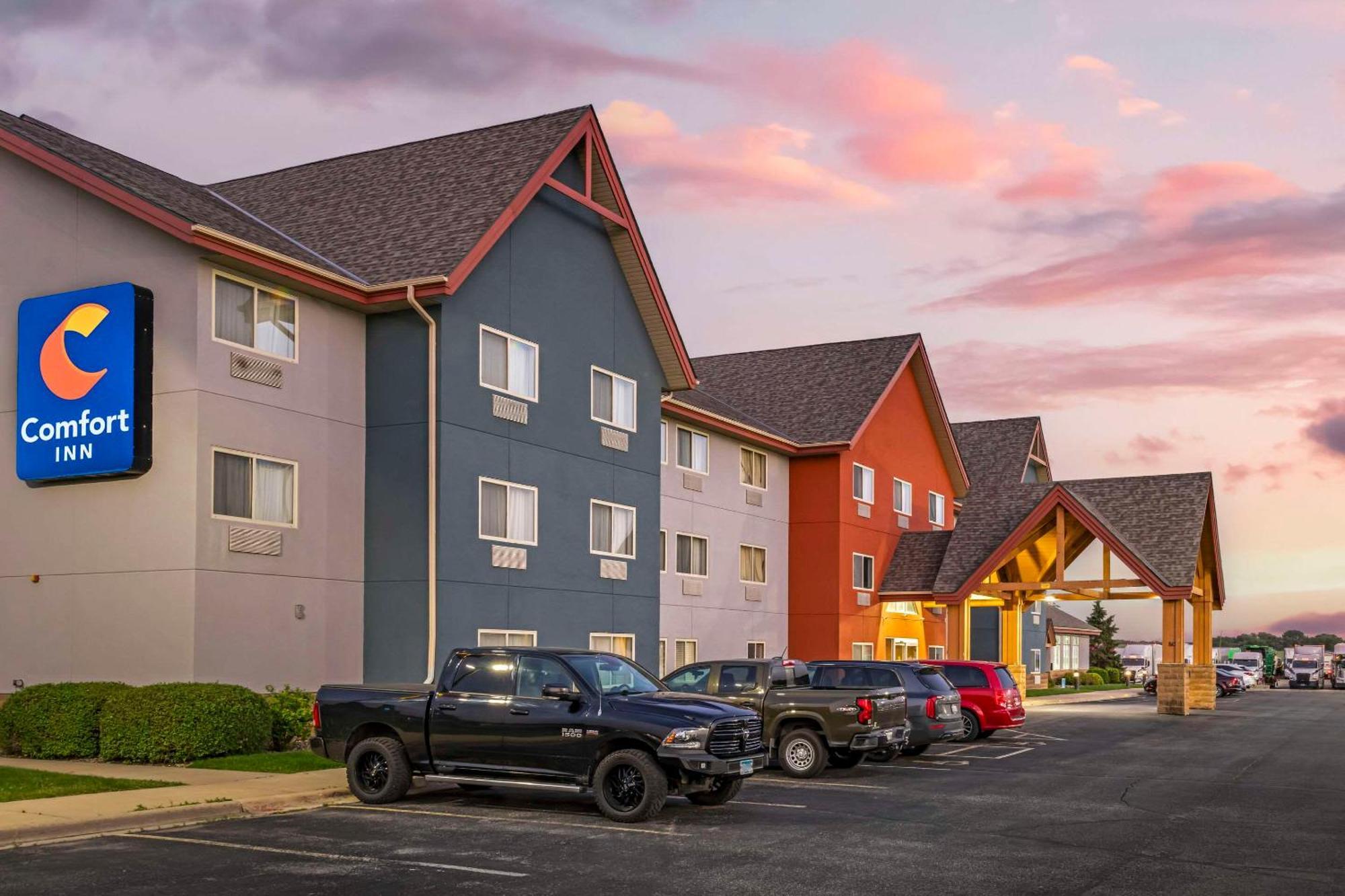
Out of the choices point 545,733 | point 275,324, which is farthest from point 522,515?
point 545,733

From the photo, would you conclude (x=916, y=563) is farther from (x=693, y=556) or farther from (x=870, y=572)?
(x=693, y=556)

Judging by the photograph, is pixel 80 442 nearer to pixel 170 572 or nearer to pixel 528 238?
pixel 170 572

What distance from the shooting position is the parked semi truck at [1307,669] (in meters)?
89.2

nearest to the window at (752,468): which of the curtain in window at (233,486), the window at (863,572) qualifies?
the window at (863,572)

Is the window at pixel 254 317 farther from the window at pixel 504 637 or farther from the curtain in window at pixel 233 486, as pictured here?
the window at pixel 504 637

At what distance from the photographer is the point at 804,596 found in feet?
143

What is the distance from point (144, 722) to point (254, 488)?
456cm

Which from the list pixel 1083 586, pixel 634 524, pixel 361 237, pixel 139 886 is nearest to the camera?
pixel 139 886

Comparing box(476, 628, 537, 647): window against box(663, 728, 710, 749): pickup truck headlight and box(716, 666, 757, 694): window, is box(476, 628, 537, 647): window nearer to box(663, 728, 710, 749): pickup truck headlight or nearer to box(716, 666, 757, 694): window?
box(716, 666, 757, 694): window

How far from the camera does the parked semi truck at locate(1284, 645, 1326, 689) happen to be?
89188mm

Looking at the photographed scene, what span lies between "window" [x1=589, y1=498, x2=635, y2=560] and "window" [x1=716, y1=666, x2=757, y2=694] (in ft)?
28.6

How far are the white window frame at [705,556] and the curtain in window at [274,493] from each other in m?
14.8

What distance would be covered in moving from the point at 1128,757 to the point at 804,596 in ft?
60.5

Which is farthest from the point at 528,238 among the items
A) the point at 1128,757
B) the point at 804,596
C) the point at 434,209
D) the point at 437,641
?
the point at 804,596
